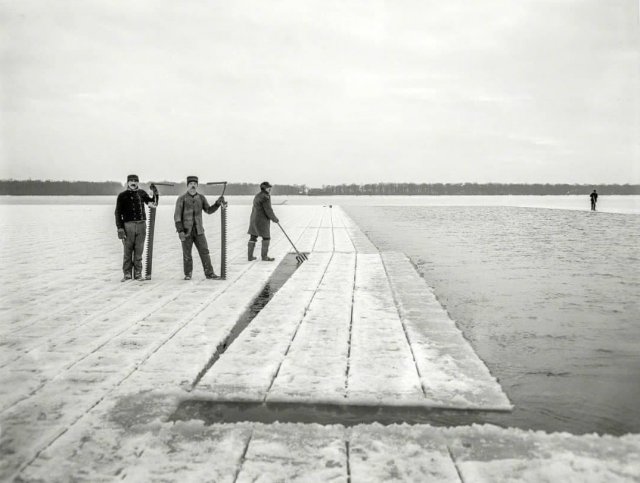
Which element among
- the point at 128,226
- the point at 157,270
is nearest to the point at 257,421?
the point at 128,226

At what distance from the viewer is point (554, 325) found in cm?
589

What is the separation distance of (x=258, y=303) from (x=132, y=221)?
9.66 feet

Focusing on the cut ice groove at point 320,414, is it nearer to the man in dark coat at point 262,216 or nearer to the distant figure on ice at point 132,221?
the distant figure on ice at point 132,221

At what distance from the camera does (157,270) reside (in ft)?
31.2

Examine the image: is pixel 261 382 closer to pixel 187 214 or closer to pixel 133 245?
pixel 187 214

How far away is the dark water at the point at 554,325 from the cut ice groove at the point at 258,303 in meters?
2.28

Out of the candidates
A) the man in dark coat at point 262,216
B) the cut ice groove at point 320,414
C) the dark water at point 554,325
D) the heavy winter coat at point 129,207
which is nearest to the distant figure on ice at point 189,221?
the heavy winter coat at point 129,207

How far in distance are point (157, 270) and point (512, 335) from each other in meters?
6.49

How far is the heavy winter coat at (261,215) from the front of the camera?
1066cm

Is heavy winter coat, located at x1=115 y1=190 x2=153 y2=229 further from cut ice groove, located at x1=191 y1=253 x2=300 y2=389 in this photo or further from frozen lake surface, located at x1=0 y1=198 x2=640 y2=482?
cut ice groove, located at x1=191 y1=253 x2=300 y2=389

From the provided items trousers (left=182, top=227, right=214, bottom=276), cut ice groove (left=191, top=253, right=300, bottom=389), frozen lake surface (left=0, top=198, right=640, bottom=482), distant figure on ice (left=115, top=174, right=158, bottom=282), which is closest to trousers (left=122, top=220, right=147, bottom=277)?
distant figure on ice (left=115, top=174, right=158, bottom=282)

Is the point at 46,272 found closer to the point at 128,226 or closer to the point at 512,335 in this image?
the point at 128,226

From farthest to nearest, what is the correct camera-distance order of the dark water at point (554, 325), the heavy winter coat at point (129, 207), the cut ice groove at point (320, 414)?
1. the heavy winter coat at point (129, 207)
2. the dark water at point (554, 325)
3. the cut ice groove at point (320, 414)

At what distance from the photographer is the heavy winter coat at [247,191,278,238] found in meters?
10.7
